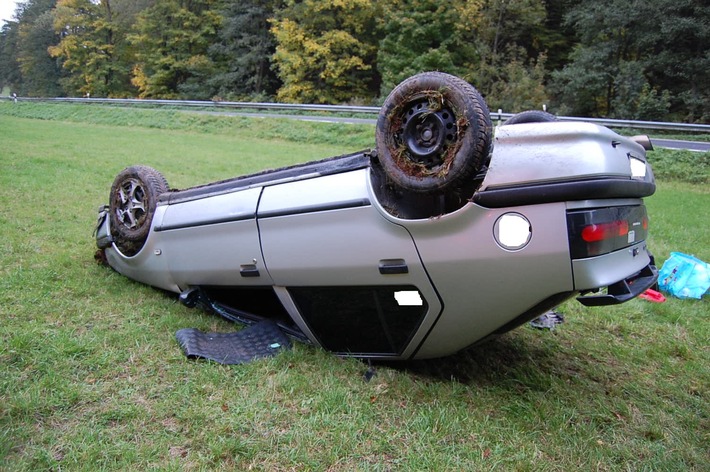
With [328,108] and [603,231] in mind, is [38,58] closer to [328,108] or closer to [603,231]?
[328,108]

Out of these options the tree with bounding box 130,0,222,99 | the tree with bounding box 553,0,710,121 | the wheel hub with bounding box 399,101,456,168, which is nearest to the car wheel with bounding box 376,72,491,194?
the wheel hub with bounding box 399,101,456,168

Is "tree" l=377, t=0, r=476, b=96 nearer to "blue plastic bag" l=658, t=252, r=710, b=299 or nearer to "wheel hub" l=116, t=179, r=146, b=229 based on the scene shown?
"blue plastic bag" l=658, t=252, r=710, b=299

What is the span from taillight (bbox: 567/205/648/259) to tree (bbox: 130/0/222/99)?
3758 cm

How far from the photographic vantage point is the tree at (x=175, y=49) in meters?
37.4

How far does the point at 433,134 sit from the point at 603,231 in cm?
88

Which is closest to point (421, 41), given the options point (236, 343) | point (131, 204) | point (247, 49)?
point (247, 49)

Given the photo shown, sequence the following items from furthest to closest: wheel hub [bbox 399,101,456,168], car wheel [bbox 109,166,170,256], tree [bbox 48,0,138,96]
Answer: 1. tree [bbox 48,0,138,96]
2. car wheel [bbox 109,166,170,256]
3. wheel hub [bbox 399,101,456,168]

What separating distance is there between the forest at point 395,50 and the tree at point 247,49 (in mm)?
86

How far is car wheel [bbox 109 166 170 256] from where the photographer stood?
4004 millimetres

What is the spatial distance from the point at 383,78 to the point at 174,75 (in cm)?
1897

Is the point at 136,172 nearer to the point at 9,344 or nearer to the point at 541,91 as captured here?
the point at 9,344

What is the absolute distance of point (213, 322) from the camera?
3.79 m

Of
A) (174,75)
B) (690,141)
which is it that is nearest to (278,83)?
(174,75)

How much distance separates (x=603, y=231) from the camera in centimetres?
237
